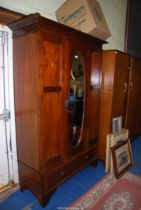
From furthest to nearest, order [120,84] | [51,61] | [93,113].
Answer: [120,84]
[93,113]
[51,61]

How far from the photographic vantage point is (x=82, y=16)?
1.93 metres

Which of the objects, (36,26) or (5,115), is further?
(5,115)

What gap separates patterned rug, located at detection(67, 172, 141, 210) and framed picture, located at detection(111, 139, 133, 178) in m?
0.11

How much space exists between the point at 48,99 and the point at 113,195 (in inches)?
53.1

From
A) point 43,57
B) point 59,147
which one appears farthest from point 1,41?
point 59,147

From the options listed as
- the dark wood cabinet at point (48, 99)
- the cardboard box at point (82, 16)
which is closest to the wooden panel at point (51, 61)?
the dark wood cabinet at point (48, 99)

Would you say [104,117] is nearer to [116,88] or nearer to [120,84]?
[116,88]

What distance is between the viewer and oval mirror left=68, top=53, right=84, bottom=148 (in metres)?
1.85

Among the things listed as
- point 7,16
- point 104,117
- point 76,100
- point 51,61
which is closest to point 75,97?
point 76,100

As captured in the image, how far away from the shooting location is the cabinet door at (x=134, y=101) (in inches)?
119

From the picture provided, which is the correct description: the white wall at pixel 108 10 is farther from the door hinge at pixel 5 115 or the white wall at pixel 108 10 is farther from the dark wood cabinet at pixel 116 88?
the door hinge at pixel 5 115

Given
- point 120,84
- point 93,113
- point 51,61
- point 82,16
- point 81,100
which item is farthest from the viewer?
point 120,84

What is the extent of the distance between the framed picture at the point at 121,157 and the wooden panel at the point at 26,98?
1163 millimetres

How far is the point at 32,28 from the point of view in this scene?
1.47 metres
